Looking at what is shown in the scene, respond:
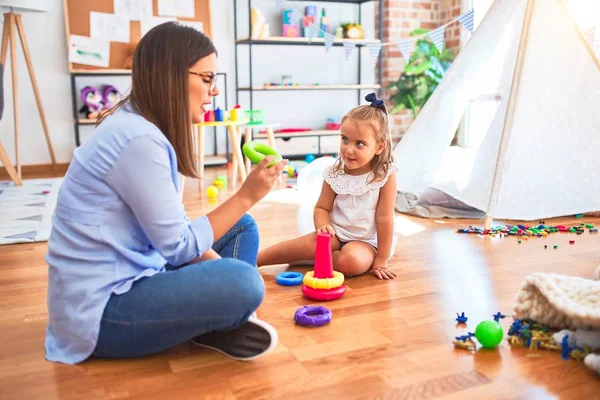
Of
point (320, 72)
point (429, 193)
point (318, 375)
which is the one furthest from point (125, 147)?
point (320, 72)

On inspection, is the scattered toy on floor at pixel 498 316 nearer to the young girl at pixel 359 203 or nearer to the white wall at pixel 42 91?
the young girl at pixel 359 203

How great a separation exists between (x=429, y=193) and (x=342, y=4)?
8.37 feet

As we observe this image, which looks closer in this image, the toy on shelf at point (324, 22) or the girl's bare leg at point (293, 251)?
the girl's bare leg at point (293, 251)

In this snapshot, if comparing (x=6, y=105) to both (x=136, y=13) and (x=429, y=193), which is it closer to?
(x=136, y=13)

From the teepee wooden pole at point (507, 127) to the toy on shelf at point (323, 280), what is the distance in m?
0.92

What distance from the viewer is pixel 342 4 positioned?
4738 millimetres

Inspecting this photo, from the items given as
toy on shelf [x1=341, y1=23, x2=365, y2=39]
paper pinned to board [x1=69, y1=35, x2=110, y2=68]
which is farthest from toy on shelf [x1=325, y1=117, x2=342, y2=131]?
paper pinned to board [x1=69, y1=35, x2=110, y2=68]

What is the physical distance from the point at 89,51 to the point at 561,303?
11.9 ft

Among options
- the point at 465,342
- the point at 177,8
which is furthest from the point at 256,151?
the point at 177,8

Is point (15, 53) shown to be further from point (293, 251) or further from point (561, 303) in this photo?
point (561, 303)

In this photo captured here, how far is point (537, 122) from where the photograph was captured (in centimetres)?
240

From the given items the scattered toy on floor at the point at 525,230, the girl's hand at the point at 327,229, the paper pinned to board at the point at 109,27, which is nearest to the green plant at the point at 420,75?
the paper pinned to board at the point at 109,27

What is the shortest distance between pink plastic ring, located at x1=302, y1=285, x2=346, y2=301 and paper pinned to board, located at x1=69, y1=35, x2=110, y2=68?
309cm

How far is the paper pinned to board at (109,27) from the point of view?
4.07 metres
